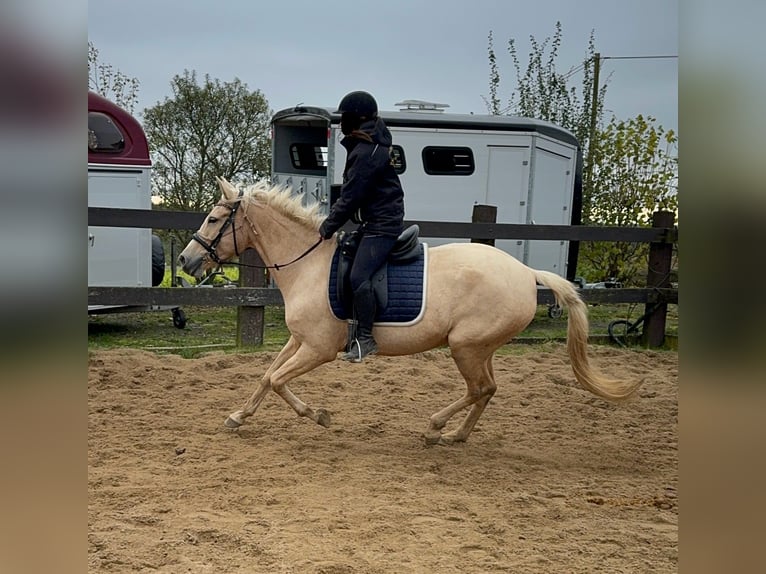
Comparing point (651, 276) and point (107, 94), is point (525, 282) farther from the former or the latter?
point (107, 94)

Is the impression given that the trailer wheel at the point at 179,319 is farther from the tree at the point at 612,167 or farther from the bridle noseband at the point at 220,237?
the tree at the point at 612,167

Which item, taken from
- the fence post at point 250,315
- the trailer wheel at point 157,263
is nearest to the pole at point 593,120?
the fence post at point 250,315

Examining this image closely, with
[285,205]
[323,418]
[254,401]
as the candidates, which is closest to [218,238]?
[285,205]

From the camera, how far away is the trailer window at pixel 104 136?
8211mm

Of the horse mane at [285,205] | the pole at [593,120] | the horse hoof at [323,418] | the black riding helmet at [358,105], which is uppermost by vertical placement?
the pole at [593,120]

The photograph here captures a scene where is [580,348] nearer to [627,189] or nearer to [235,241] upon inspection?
[235,241]

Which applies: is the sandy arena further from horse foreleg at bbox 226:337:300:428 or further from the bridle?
the bridle

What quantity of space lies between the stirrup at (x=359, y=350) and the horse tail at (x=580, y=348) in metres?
1.16

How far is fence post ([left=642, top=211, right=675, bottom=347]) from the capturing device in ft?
27.9

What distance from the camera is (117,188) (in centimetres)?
842

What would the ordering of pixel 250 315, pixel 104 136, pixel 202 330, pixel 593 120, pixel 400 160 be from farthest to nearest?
1. pixel 593 120
2. pixel 400 160
3. pixel 202 330
4. pixel 104 136
5. pixel 250 315

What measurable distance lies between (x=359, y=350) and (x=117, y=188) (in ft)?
17.1
